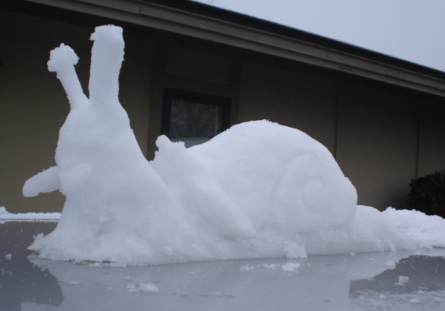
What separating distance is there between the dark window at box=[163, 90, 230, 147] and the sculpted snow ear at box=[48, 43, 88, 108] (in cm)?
333

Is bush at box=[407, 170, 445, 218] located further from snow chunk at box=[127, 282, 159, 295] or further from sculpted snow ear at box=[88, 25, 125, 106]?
snow chunk at box=[127, 282, 159, 295]

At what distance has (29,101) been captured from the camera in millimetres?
4398

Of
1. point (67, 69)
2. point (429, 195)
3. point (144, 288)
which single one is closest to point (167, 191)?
point (144, 288)

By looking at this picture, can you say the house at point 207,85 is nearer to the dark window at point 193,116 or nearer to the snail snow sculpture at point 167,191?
the dark window at point 193,116

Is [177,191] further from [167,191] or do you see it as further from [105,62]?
[105,62]

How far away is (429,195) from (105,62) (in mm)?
6103

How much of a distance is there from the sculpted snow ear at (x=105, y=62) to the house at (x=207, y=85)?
254 cm

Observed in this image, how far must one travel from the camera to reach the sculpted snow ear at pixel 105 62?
1.55 metres

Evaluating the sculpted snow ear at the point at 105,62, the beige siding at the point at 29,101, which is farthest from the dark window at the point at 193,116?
the sculpted snow ear at the point at 105,62

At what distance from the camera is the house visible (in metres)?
4.29

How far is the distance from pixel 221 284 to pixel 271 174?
66 centimetres

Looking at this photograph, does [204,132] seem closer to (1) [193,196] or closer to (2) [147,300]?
(1) [193,196]

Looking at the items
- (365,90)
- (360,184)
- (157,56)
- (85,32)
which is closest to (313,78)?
(365,90)

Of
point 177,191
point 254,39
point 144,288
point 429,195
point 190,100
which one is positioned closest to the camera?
point 144,288
